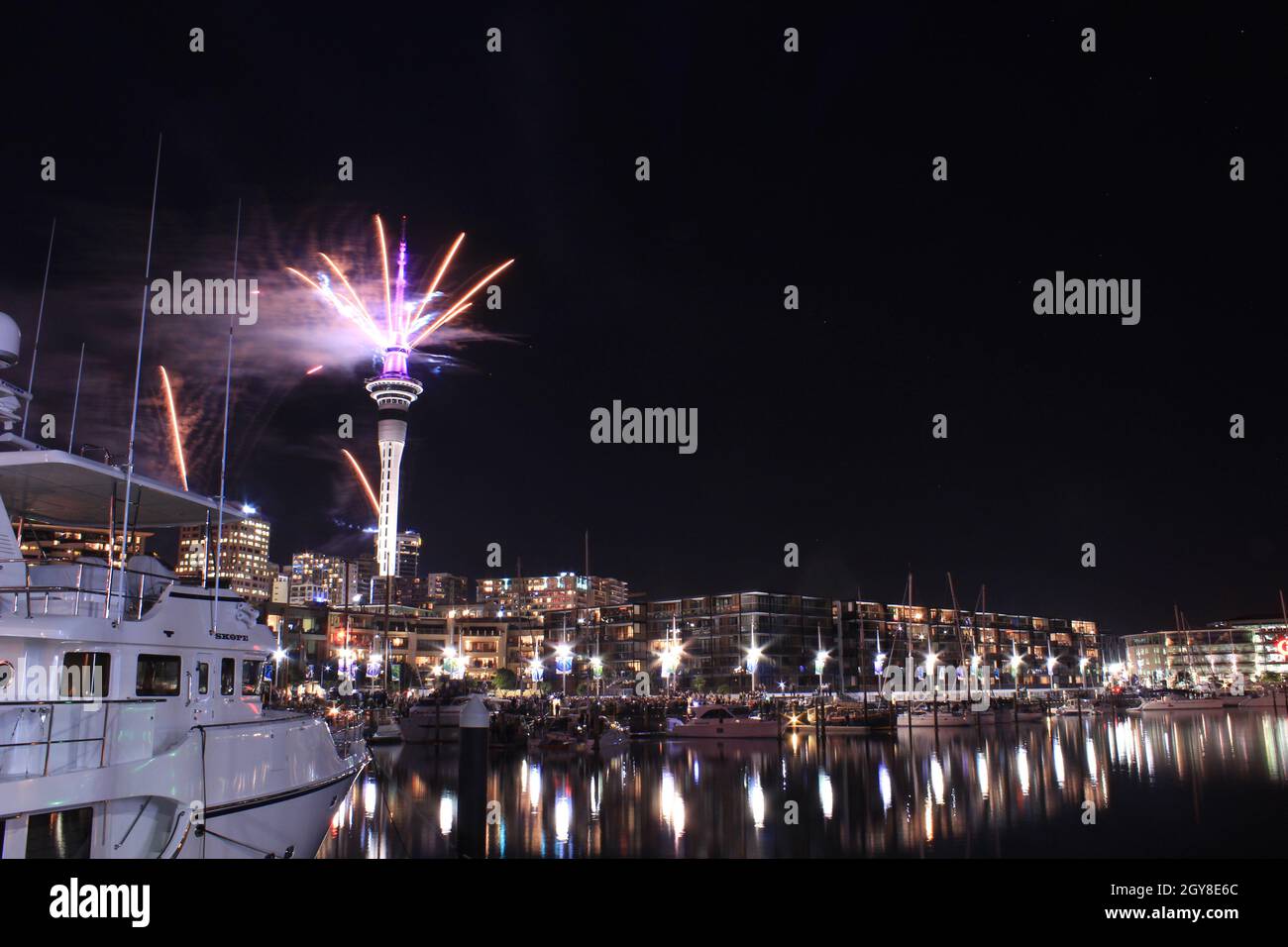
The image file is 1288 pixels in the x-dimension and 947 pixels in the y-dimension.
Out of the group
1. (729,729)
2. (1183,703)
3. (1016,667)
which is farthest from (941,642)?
(729,729)

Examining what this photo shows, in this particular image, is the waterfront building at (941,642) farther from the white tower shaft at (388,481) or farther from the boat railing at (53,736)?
the boat railing at (53,736)

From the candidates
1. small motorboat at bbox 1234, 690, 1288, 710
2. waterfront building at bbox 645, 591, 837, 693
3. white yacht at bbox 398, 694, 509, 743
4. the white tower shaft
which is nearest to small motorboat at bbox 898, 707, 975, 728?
white yacht at bbox 398, 694, 509, 743

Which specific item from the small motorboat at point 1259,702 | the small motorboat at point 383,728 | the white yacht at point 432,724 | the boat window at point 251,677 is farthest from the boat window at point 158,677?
the small motorboat at point 1259,702

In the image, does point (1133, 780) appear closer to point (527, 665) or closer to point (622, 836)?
point (622, 836)

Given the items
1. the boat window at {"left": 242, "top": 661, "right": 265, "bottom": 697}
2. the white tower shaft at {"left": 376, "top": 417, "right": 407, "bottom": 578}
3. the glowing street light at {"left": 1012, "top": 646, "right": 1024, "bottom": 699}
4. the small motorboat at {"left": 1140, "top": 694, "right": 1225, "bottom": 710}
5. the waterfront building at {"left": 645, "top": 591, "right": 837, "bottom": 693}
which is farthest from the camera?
the glowing street light at {"left": 1012, "top": 646, "right": 1024, "bottom": 699}

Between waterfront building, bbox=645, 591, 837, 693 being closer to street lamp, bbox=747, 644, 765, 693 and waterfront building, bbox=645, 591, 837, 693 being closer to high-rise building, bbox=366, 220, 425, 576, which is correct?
street lamp, bbox=747, 644, 765, 693

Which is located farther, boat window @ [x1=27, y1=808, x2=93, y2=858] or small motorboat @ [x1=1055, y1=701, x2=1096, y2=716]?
small motorboat @ [x1=1055, y1=701, x2=1096, y2=716]

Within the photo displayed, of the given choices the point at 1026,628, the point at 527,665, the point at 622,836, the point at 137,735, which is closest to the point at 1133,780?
the point at 622,836
